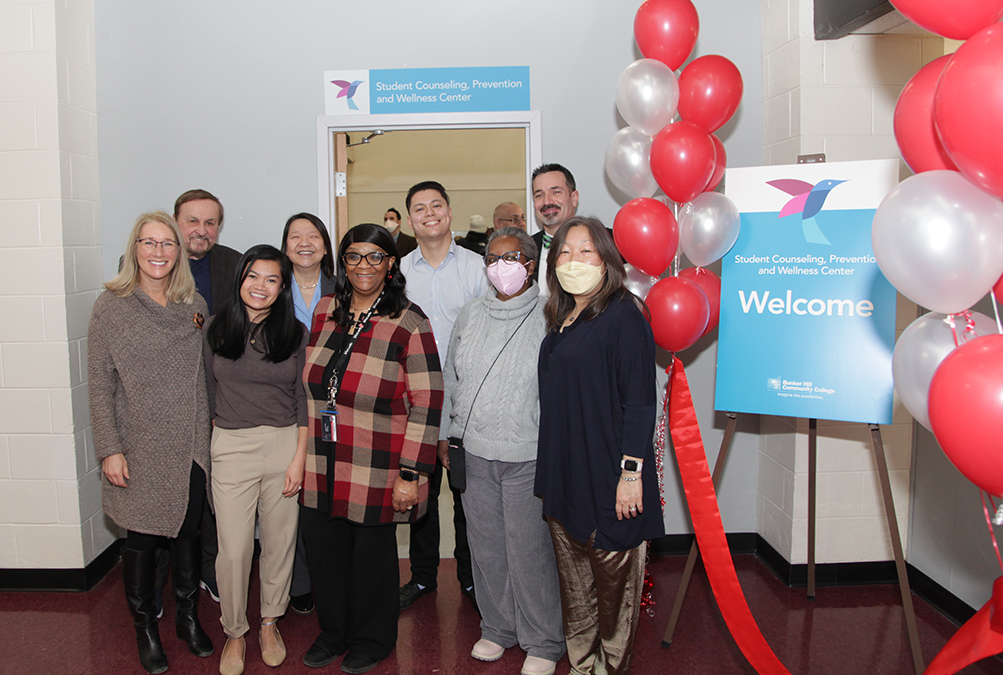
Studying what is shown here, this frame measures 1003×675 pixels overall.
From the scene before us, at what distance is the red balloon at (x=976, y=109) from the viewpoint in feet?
4.15

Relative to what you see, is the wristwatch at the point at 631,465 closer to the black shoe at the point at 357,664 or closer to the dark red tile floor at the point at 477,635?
the dark red tile floor at the point at 477,635

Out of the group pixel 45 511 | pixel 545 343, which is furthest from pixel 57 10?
pixel 545 343

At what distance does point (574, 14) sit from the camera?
11.1 ft

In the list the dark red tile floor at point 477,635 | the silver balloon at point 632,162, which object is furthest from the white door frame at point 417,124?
the dark red tile floor at point 477,635

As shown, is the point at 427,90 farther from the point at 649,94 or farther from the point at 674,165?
the point at 674,165

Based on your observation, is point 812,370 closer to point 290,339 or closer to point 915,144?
point 915,144

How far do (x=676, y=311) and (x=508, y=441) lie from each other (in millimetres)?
835

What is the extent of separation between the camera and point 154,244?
2.52 m

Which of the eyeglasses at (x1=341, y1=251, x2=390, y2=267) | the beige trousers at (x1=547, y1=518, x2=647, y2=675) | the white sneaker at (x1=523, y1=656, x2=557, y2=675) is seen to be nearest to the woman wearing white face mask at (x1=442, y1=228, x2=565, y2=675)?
the white sneaker at (x1=523, y1=656, x2=557, y2=675)

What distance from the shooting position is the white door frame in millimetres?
3402

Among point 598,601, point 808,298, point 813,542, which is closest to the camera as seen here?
point 598,601

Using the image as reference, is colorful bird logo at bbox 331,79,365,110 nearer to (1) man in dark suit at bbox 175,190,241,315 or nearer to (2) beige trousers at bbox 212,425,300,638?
(1) man in dark suit at bbox 175,190,241,315

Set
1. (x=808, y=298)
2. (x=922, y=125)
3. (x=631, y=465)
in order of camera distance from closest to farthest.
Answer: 1. (x=922, y=125)
2. (x=631, y=465)
3. (x=808, y=298)

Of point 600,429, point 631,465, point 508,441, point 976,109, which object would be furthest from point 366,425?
point 976,109
